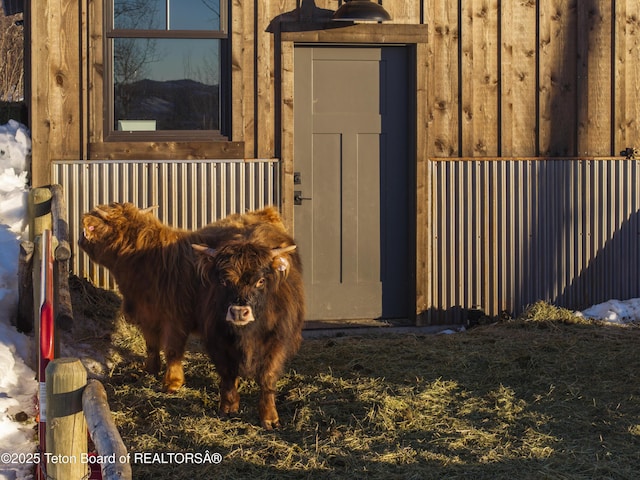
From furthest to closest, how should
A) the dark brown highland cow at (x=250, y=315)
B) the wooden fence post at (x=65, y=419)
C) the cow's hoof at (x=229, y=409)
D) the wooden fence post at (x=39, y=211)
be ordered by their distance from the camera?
the wooden fence post at (x=39, y=211) → the cow's hoof at (x=229, y=409) → the dark brown highland cow at (x=250, y=315) → the wooden fence post at (x=65, y=419)

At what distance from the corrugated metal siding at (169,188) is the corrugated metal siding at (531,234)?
182cm

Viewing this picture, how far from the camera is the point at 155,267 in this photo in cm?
645

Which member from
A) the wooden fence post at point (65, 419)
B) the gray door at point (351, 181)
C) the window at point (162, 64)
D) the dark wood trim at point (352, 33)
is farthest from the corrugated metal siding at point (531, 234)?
the wooden fence post at point (65, 419)

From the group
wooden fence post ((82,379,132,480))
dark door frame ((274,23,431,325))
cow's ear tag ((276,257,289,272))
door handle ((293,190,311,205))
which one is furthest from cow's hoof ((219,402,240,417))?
door handle ((293,190,311,205))

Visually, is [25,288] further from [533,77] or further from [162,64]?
[533,77]

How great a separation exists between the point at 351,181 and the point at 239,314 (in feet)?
12.1

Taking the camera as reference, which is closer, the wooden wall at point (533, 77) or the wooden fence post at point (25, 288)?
the wooden fence post at point (25, 288)

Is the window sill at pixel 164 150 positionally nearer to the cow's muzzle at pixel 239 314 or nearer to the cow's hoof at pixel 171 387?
the cow's hoof at pixel 171 387

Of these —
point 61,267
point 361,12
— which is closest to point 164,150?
point 361,12

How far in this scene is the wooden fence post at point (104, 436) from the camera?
3.16 metres

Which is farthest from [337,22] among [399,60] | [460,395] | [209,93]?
[460,395]

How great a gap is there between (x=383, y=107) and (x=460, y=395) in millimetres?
3624

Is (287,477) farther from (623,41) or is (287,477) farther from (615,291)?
(623,41)

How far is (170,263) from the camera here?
6.41m
